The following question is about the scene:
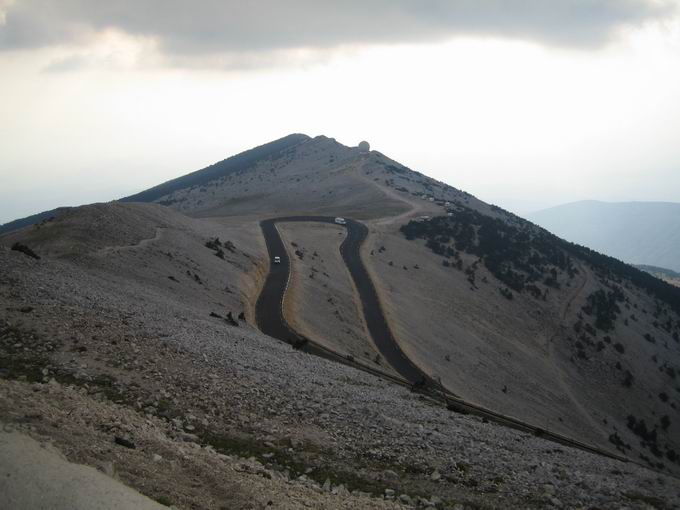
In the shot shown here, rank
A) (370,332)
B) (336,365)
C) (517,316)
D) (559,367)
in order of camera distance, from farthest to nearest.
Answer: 1. (517,316)
2. (559,367)
3. (370,332)
4. (336,365)

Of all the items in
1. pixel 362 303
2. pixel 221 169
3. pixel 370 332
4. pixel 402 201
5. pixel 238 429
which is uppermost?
pixel 221 169

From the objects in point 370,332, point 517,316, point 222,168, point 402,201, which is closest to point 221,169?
point 222,168

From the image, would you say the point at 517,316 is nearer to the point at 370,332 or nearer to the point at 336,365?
the point at 370,332

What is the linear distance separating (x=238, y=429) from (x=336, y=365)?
12.6m

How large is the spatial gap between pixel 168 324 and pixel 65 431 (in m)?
11.3

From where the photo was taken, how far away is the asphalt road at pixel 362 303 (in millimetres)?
33312

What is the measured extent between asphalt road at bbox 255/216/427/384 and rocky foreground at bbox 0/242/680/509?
1122 cm

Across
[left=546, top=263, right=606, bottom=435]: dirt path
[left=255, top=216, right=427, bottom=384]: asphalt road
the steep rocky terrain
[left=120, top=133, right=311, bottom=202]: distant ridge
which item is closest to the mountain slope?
[left=546, top=263, right=606, bottom=435]: dirt path

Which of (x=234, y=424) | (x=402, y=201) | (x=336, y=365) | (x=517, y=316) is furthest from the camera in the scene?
(x=402, y=201)

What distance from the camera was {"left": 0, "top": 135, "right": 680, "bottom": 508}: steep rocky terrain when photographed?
485 inches

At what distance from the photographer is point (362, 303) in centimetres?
4609

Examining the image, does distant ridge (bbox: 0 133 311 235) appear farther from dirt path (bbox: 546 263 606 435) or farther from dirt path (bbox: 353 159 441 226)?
dirt path (bbox: 546 263 606 435)

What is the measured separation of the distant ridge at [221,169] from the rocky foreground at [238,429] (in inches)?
4801

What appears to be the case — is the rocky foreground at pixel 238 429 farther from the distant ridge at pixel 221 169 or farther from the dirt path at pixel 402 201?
the distant ridge at pixel 221 169
